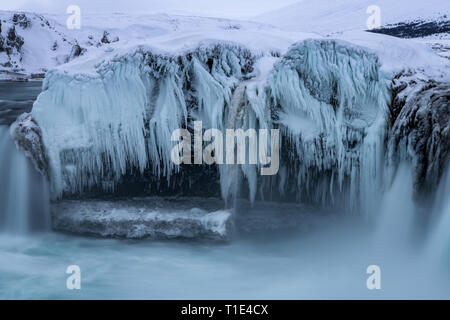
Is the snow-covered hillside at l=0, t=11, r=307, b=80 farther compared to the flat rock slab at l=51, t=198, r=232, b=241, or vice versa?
the snow-covered hillside at l=0, t=11, r=307, b=80

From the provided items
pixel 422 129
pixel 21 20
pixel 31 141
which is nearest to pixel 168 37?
pixel 31 141

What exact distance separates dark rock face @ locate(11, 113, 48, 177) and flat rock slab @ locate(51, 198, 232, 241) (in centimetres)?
57

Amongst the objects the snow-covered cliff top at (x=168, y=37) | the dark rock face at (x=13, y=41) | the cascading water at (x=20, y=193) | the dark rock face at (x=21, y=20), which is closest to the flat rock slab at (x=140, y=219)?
the cascading water at (x=20, y=193)

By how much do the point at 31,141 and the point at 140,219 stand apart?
5.68ft

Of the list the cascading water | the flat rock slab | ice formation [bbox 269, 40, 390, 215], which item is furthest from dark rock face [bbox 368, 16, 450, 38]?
the cascading water

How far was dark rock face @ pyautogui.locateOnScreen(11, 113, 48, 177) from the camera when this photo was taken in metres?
5.30

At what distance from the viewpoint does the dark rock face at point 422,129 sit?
424 cm

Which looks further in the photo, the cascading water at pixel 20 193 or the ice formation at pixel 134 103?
the cascading water at pixel 20 193

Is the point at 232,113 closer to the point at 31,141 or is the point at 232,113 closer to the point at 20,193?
the point at 31,141

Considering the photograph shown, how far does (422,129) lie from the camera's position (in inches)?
172

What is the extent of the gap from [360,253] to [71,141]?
389cm

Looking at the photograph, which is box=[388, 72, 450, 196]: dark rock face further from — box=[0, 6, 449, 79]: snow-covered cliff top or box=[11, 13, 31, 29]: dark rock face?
box=[11, 13, 31, 29]: dark rock face

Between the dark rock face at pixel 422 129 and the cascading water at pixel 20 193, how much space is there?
14.8ft

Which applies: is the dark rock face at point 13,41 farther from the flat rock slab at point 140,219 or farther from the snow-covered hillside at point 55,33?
the flat rock slab at point 140,219
